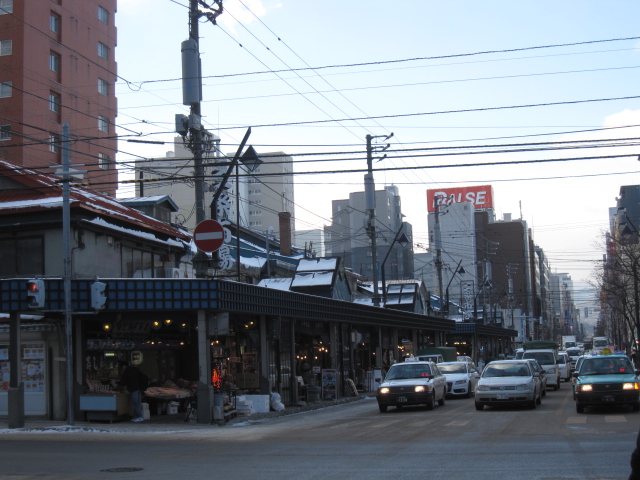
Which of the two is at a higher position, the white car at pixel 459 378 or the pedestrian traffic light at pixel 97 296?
the pedestrian traffic light at pixel 97 296

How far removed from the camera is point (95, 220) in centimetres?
2645

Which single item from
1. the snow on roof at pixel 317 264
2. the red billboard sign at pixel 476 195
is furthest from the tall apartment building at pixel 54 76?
the red billboard sign at pixel 476 195

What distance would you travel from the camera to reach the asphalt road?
12.1m

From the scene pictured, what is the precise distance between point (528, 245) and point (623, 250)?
132 meters

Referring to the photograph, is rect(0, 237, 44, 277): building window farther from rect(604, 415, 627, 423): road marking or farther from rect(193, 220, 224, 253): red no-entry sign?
rect(604, 415, 627, 423): road marking

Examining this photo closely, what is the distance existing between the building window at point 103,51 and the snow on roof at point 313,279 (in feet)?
89.2

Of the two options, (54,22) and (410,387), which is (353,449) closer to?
(410,387)

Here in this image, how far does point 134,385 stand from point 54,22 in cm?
4114

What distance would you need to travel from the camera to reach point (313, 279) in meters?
48.6

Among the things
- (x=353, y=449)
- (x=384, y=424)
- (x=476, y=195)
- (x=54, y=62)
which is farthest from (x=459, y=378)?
(x=476, y=195)

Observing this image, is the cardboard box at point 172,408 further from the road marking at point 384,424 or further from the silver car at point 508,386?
the silver car at point 508,386

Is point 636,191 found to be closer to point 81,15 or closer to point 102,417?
point 81,15

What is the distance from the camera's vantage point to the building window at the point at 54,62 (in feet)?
183

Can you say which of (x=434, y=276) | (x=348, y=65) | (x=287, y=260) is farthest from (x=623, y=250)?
(x=434, y=276)
